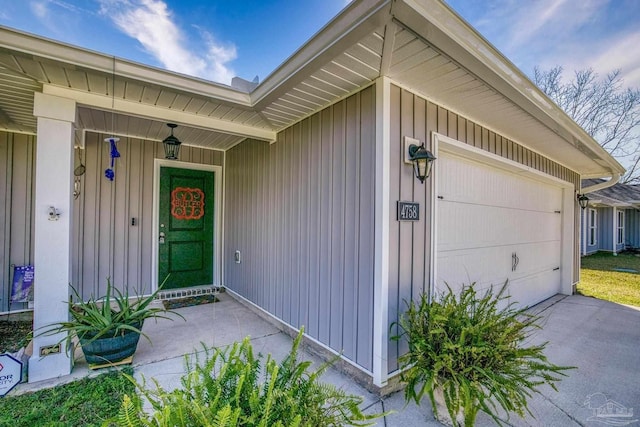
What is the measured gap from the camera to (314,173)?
2896mm

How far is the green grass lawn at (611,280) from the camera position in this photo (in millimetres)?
5156

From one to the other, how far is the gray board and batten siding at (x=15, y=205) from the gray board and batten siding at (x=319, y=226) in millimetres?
2674

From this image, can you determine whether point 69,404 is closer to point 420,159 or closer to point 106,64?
point 106,64

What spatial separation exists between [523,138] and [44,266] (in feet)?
16.4

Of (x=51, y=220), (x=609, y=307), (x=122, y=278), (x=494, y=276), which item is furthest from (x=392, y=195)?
(x=609, y=307)

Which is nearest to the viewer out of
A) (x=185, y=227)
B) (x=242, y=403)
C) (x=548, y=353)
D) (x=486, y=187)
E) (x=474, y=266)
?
(x=242, y=403)

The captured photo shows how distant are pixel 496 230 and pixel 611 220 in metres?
12.6

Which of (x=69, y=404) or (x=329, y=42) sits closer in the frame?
(x=329, y=42)

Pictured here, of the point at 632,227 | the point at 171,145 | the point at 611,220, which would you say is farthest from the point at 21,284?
the point at 632,227

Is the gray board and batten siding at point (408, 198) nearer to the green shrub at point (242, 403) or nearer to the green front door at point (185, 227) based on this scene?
the green shrub at point (242, 403)

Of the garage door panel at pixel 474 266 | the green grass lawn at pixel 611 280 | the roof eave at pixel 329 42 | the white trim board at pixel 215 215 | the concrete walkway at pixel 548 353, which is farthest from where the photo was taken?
the green grass lawn at pixel 611 280

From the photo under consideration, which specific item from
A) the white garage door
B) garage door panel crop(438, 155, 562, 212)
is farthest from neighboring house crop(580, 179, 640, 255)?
garage door panel crop(438, 155, 562, 212)

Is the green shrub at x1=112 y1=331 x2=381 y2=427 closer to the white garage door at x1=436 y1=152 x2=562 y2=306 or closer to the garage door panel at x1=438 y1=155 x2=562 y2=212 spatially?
the white garage door at x1=436 y1=152 x2=562 y2=306

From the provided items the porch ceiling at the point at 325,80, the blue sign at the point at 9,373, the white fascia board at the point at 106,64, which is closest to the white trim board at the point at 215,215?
the porch ceiling at the point at 325,80
